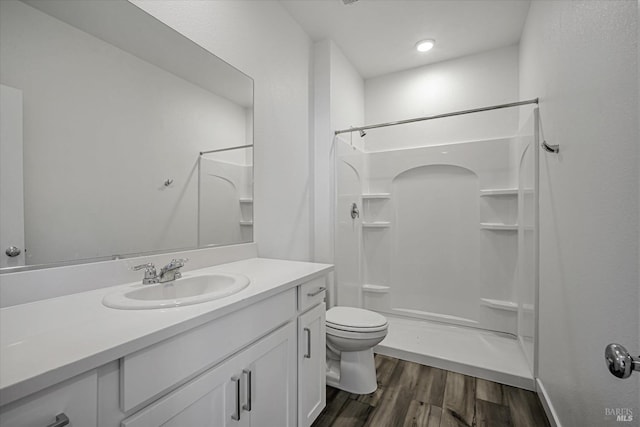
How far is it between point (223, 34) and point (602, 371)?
2153 mm

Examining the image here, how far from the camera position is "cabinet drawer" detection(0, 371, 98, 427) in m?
0.47

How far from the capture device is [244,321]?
3.09ft

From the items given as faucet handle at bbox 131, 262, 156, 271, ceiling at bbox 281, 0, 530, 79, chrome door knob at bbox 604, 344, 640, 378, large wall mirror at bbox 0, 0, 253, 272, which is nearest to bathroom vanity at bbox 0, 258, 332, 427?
faucet handle at bbox 131, 262, 156, 271

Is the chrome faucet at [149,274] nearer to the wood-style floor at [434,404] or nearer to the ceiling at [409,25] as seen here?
the wood-style floor at [434,404]

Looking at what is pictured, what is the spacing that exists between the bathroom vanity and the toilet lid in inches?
20.0

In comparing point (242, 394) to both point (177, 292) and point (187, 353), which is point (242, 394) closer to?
point (187, 353)

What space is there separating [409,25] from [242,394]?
266cm

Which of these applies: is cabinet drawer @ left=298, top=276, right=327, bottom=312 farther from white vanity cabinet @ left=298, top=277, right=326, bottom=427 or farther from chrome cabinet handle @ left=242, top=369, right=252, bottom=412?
chrome cabinet handle @ left=242, top=369, right=252, bottom=412

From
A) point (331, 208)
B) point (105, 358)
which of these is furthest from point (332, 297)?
point (105, 358)

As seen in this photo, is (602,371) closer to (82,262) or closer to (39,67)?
(82,262)

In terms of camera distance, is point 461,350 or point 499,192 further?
point 499,192

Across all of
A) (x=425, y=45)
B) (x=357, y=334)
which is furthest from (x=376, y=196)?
(x=357, y=334)

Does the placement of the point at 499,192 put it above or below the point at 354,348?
above

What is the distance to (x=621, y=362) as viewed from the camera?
1.75 ft
